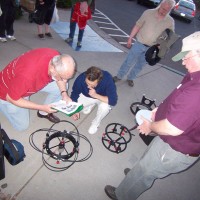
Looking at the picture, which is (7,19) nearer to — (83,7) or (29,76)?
(83,7)

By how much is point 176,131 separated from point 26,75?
1.84 metres

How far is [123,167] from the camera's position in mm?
3455

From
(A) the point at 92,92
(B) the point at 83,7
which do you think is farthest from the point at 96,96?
(B) the point at 83,7

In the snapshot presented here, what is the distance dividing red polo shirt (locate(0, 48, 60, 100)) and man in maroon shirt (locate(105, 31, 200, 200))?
1453mm

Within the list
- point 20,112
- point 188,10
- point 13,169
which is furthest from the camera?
point 188,10

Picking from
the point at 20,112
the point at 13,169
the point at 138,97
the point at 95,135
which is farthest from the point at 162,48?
the point at 13,169

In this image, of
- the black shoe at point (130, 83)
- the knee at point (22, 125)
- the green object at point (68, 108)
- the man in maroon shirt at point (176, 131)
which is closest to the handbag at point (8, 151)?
the knee at point (22, 125)

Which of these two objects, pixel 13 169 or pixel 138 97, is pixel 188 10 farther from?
pixel 13 169

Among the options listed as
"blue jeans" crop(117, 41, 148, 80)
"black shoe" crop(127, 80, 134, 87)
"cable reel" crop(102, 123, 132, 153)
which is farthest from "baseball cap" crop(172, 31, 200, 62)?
"black shoe" crop(127, 80, 134, 87)

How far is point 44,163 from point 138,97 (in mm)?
2790

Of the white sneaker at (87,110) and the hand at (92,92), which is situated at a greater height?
the hand at (92,92)

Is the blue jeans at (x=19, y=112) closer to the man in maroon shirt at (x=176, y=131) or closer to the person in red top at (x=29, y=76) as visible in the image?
the person in red top at (x=29, y=76)

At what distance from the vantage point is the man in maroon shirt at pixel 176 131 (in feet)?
5.74

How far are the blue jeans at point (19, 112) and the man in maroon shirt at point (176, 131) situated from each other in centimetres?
172
